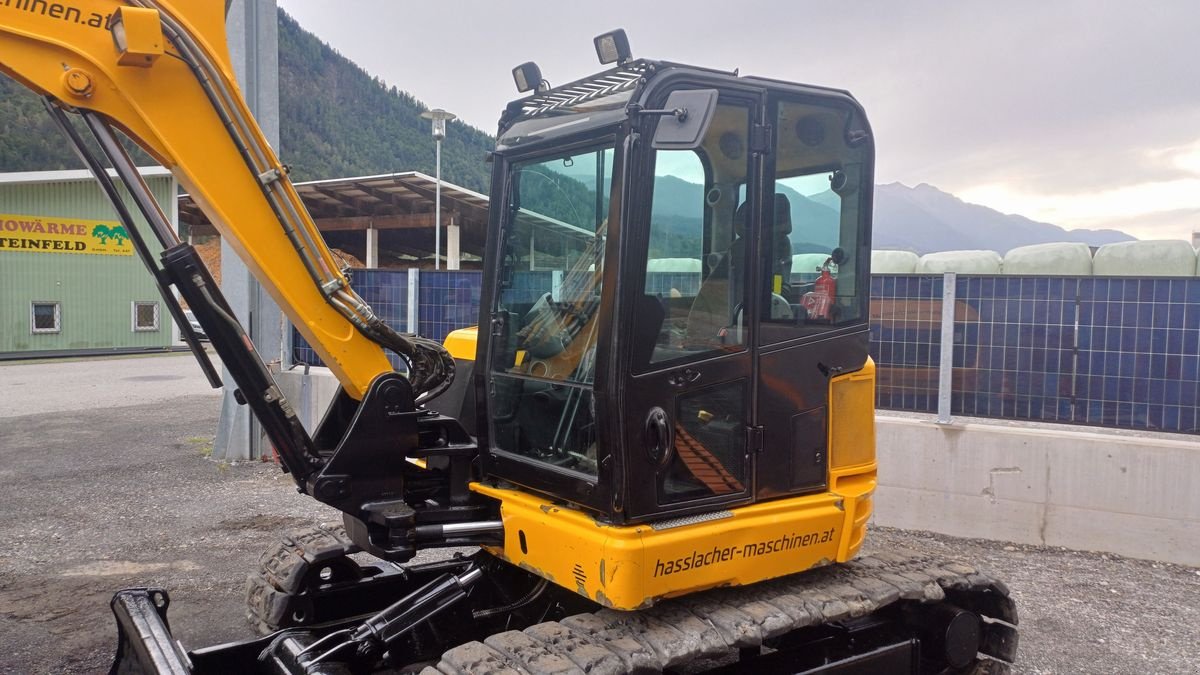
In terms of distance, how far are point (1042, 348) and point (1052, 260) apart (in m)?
1.13

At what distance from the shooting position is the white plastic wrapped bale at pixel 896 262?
8.62m

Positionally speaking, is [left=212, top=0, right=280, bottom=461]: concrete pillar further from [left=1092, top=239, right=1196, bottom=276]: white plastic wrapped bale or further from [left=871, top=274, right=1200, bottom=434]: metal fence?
[left=1092, top=239, right=1196, bottom=276]: white plastic wrapped bale

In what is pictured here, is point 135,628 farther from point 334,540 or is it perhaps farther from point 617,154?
point 617,154

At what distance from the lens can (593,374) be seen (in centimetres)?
325

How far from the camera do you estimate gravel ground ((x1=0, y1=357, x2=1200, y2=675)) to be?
486 centimetres

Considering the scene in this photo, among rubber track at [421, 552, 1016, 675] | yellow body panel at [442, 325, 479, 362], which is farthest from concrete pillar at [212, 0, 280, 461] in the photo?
rubber track at [421, 552, 1016, 675]

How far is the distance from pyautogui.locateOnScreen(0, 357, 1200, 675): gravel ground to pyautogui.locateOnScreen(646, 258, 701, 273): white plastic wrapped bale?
1935 millimetres

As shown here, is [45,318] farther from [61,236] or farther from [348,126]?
[348,126]

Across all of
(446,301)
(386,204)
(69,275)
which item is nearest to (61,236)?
(69,275)

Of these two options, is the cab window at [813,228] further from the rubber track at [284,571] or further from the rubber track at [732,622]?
the rubber track at [284,571]

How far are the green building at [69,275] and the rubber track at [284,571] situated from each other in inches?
805

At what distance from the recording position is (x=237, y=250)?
11.3 ft

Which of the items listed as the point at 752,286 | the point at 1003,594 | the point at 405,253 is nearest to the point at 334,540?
the point at 752,286

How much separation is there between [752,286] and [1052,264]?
5365 millimetres
